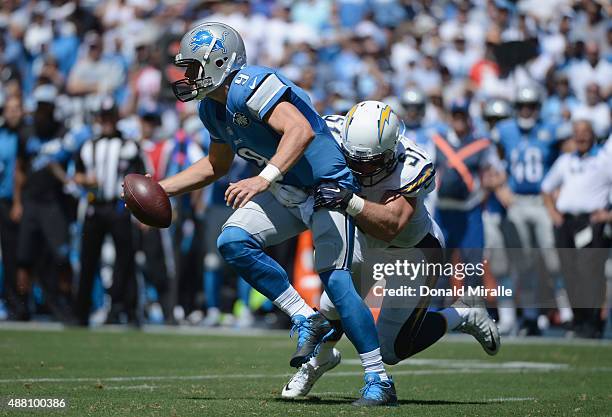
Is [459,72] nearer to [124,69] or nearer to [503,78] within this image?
[503,78]

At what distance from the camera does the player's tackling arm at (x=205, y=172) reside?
283 inches

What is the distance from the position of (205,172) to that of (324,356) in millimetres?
1215

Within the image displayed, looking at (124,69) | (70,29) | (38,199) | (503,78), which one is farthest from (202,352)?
(70,29)

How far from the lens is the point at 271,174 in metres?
6.19

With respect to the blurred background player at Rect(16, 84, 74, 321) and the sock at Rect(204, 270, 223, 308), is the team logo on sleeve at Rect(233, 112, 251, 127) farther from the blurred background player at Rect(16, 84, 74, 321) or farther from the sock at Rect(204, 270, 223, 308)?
the sock at Rect(204, 270, 223, 308)

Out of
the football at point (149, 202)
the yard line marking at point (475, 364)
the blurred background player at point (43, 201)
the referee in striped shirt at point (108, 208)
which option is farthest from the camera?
the blurred background player at point (43, 201)

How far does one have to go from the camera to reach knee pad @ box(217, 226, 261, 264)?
21.5 ft

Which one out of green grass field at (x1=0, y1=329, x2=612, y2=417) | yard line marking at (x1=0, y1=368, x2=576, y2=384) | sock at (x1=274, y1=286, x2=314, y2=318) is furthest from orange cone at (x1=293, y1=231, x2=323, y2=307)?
sock at (x1=274, y1=286, x2=314, y2=318)

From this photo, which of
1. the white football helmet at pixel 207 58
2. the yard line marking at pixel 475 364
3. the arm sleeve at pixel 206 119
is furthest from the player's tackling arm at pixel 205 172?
the yard line marking at pixel 475 364

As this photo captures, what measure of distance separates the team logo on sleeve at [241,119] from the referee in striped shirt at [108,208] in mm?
6059

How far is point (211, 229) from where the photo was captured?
1376 centimetres

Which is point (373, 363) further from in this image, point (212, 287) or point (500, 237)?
point (212, 287)

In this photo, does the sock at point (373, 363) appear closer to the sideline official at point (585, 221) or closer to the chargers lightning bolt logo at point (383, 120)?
the chargers lightning bolt logo at point (383, 120)

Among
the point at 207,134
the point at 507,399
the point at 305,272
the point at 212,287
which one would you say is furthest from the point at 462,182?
the point at 507,399
